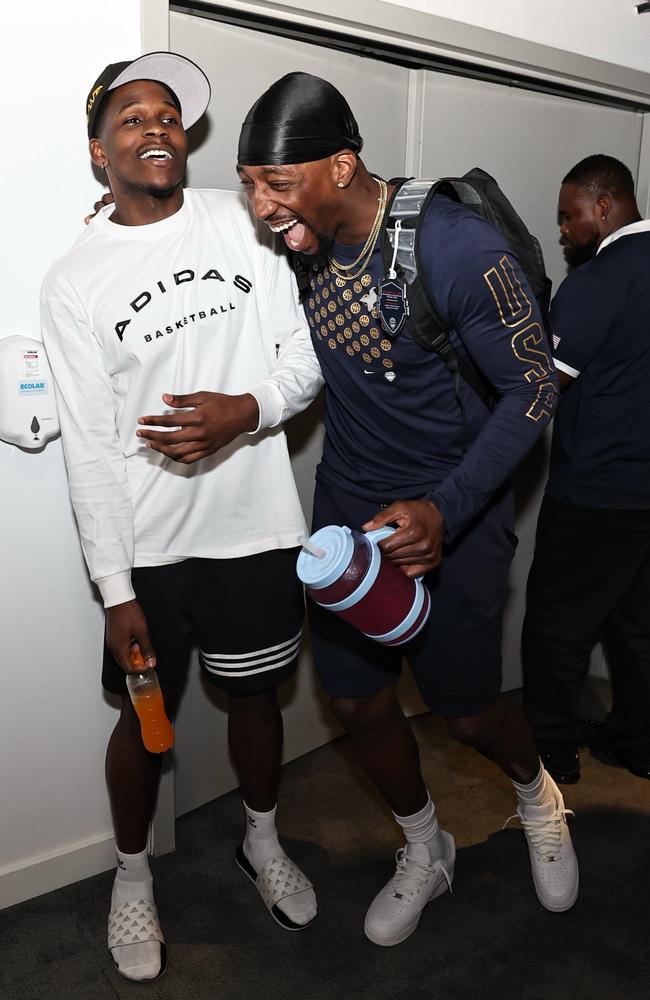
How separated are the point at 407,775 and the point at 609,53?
2.28 meters

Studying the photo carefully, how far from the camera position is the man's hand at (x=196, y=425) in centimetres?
166

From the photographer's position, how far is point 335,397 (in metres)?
1.97

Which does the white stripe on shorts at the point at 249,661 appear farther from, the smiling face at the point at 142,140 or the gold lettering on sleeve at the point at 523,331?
the smiling face at the point at 142,140

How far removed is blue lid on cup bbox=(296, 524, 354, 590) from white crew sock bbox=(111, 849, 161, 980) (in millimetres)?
937

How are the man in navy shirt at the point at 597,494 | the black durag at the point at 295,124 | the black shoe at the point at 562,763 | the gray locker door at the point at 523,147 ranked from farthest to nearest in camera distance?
1. the black shoe at the point at 562,763
2. the gray locker door at the point at 523,147
3. the man in navy shirt at the point at 597,494
4. the black durag at the point at 295,124

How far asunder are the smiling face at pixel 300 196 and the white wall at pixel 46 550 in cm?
46

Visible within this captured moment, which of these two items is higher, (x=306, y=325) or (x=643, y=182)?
(x=643, y=182)

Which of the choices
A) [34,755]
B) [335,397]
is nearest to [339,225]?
[335,397]

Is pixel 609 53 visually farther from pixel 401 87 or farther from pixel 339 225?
pixel 339 225

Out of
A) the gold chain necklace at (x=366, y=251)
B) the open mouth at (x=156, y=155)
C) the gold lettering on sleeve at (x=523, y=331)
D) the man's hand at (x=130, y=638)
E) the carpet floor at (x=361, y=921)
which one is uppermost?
the open mouth at (x=156, y=155)

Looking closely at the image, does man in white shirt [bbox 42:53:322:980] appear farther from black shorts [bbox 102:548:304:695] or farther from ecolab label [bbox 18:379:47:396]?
ecolab label [bbox 18:379:47:396]

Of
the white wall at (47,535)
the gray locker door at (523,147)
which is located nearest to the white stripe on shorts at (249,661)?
the white wall at (47,535)

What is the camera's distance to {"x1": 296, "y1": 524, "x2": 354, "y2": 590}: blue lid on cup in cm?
154

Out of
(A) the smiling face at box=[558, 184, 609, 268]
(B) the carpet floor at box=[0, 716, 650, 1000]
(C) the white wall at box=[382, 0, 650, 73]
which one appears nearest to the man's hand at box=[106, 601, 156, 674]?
(B) the carpet floor at box=[0, 716, 650, 1000]
